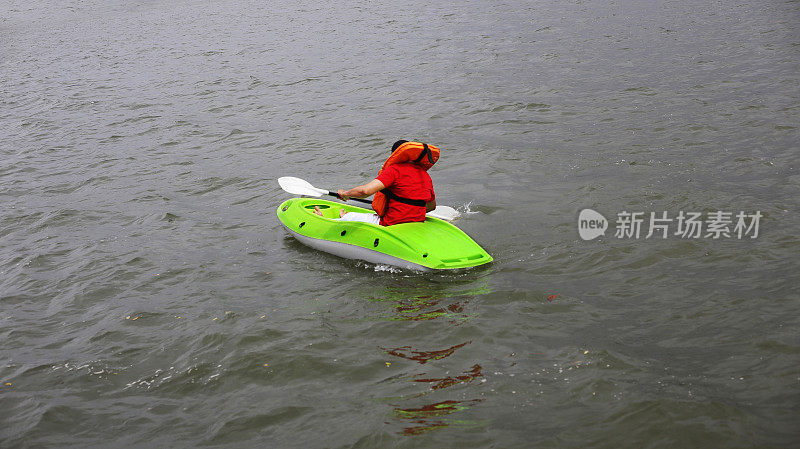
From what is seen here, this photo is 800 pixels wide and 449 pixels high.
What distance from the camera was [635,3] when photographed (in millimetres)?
21578

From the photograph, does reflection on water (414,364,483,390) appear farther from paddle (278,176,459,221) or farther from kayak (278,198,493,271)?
paddle (278,176,459,221)

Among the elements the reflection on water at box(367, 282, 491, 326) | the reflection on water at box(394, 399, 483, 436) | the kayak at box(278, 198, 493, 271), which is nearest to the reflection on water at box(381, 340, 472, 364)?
the reflection on water at box(367, 282, 491, 326)

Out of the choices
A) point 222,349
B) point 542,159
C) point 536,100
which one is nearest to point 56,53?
point 536,100

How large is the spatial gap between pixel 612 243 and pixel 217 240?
470cm

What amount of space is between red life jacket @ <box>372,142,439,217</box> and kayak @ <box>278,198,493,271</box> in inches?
9.1

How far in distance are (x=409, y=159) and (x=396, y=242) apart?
86cm

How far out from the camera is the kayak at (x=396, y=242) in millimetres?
6988

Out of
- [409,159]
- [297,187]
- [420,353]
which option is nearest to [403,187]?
[409,159]

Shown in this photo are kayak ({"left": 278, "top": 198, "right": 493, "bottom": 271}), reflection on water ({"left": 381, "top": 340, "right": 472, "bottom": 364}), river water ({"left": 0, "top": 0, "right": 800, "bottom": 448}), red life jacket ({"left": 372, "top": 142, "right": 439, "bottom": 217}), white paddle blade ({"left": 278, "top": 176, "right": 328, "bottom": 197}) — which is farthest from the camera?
white paddle blade ({"left": 278, "top": 176, "right": 328, "bottom": 197})

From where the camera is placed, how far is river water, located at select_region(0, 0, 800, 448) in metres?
4.86

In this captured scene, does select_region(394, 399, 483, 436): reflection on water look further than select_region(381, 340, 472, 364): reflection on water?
No

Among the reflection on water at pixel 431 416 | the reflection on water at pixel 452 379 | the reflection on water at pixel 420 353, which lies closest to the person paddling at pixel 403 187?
the reflection on water at pixel 420 353

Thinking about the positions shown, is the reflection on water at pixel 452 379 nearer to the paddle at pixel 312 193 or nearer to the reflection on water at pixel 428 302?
the reflection on water at pixel 428 302

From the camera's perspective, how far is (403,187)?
7.31 m
